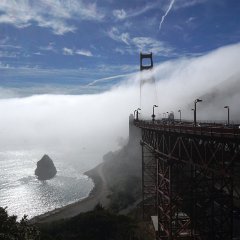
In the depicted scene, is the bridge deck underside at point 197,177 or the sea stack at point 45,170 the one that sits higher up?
the bridge deck underside at point 197,177

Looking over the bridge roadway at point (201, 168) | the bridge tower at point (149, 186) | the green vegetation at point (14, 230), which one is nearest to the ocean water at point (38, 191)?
the bridge tower at point (149, 186)

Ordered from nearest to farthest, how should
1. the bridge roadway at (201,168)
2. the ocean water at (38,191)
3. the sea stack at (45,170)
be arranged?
the bridge roadway at (201,168) < the ocean water at (38,191) < the sea stack at (45,170)

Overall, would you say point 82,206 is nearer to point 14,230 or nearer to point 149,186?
point 149,186

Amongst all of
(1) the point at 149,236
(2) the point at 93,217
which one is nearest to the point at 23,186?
(2) the point at 93,217

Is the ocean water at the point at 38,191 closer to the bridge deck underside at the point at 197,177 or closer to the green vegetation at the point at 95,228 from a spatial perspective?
the green vegetation at the point at 95,228

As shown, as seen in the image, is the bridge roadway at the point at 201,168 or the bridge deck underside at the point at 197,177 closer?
the bridge roadway at the point at 201,168

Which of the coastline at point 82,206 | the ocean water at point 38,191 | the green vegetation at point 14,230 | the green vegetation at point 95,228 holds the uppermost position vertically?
the green vegetation at point 14,230

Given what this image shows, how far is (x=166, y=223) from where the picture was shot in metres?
44.9

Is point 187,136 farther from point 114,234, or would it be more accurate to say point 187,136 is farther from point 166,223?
point 114,234

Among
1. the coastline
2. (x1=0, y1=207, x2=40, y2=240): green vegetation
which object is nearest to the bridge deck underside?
(x1=0, y1=207, x2=40, y2=240): green vegetation

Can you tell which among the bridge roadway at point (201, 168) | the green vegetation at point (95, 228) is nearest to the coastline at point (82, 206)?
the green vegetation at point (95, 228)

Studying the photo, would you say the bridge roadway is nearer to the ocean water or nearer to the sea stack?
the ocean water

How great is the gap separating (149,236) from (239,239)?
46.8ft

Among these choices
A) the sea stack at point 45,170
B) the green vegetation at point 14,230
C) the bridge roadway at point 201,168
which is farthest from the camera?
the sea stack at point 45,170
